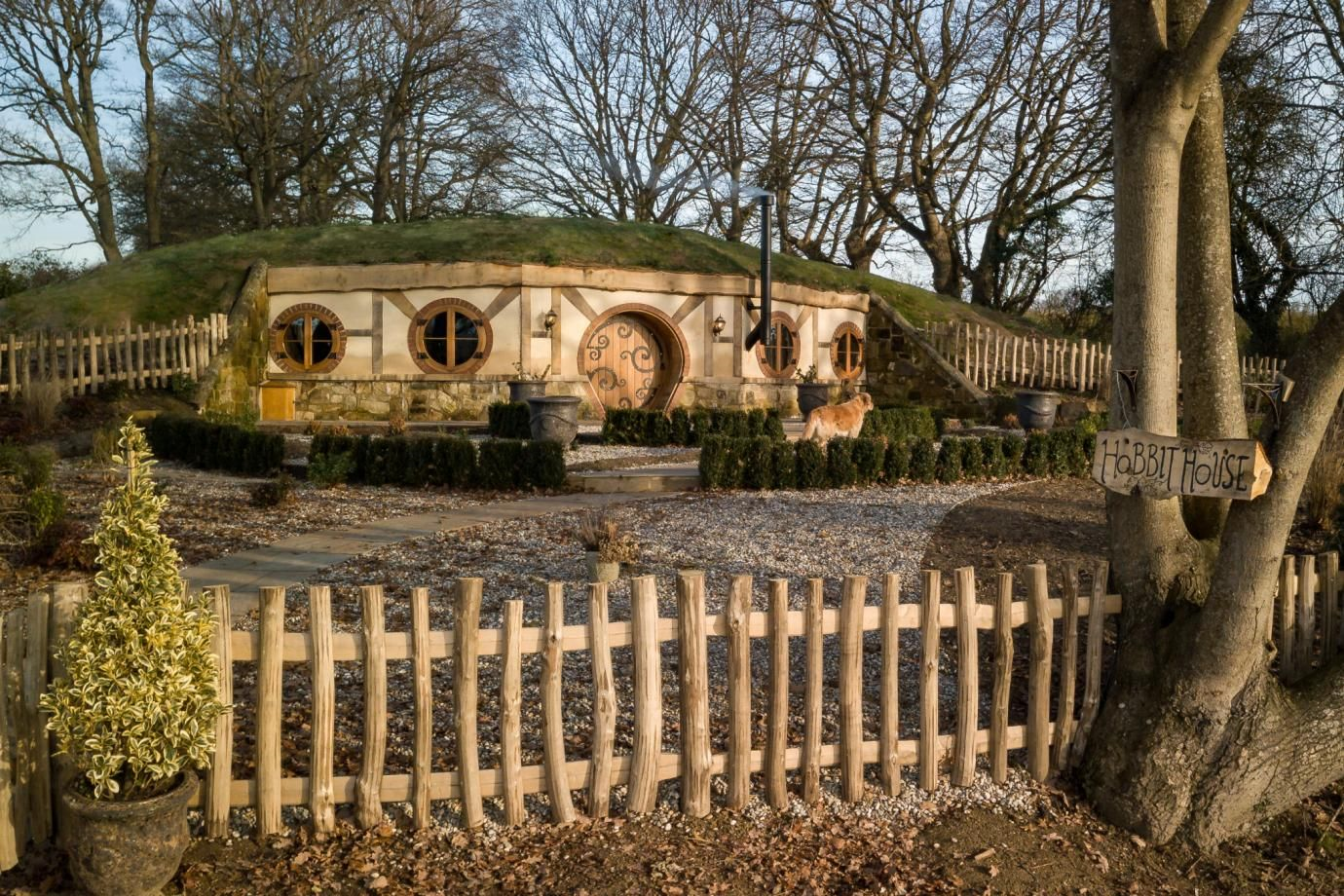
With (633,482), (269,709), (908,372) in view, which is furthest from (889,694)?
(908,372)

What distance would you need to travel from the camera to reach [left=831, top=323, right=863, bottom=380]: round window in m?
22.6

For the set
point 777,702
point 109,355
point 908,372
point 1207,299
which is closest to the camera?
point 777,702

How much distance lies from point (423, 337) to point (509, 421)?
176 inches

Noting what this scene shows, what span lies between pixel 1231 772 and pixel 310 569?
5502mm

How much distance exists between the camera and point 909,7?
28.5 metres

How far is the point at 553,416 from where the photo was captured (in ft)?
46.6

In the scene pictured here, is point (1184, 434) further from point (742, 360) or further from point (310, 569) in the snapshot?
point (742, 360)

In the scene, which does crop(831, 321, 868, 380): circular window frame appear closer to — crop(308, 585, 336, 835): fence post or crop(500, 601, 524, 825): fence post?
crop(500, 601, 524, 825): fence post

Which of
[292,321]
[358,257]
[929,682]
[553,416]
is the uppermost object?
[358,257]

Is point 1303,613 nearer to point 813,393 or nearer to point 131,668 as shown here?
point 131,668

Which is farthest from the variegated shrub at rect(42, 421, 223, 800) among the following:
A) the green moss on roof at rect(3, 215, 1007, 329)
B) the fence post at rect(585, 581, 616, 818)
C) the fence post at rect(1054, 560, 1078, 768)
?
the green moss on roof at rect(3, 215, 1007, 329)

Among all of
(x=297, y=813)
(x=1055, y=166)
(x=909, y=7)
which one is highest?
(x=909, y=7)

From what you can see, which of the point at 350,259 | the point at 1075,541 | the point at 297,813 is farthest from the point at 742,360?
the point at 297,813

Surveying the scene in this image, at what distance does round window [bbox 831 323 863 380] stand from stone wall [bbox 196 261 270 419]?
11561 mm
